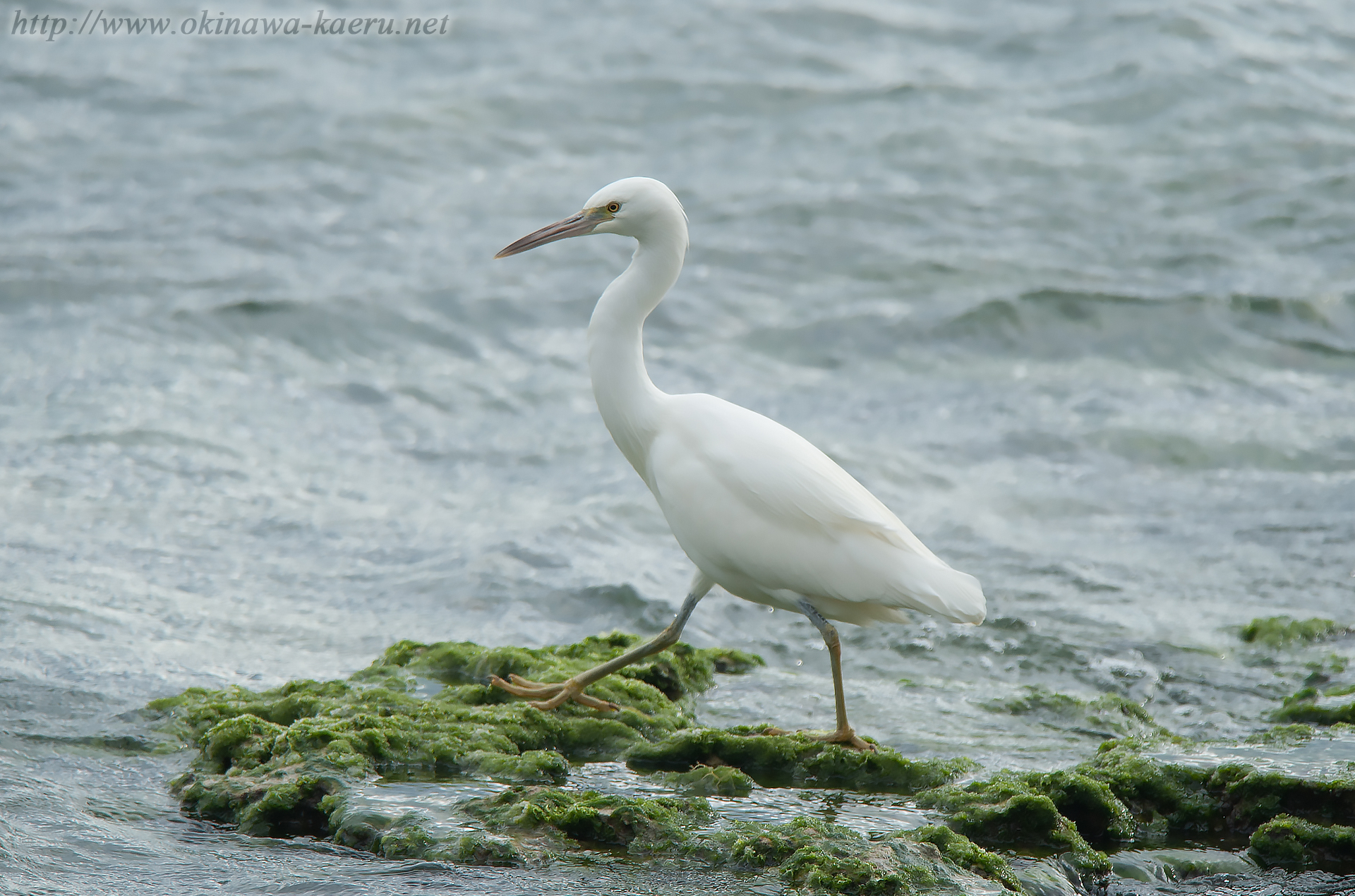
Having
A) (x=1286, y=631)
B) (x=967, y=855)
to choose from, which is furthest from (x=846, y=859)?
(x=1286, y=631)

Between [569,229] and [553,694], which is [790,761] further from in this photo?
[569,229]

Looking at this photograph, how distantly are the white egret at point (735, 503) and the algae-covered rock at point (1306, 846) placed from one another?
116 cm

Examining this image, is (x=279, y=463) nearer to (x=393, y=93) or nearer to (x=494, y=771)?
(x=494, y=771)

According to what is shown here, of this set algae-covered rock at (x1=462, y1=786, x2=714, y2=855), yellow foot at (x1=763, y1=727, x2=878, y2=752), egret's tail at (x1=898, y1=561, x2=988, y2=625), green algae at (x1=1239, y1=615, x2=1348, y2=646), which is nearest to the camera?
algae-covered rock at (x1=462, y1=786, x2=714, y2=855)

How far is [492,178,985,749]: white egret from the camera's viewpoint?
176 inches

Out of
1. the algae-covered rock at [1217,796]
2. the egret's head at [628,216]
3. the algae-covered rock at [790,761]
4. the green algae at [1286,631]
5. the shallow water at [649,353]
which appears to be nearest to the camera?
the algae-covered rock at [1217,796]

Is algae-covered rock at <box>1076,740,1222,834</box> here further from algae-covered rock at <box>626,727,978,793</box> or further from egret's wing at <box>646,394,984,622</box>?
egret's wing at <box>646,394,984,622</box>

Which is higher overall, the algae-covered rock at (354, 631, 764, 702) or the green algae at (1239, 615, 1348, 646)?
the algae-covered rock at (354, 631, 764, 702)

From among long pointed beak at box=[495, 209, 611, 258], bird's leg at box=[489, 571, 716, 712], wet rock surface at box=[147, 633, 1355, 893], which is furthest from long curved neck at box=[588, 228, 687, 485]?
wet rock surface at box=[147, 633, 1355, 893]

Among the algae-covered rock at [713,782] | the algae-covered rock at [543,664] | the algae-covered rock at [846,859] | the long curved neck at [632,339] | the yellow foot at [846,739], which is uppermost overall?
the long curved neck at [632,339]

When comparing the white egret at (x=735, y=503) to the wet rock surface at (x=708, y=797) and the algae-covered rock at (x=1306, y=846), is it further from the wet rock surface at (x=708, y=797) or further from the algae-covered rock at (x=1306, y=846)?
the algae-covered rock at (x=1306, y=846)

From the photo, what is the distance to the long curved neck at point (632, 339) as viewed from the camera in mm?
4832

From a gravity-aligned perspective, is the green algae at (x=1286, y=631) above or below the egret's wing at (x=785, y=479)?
below

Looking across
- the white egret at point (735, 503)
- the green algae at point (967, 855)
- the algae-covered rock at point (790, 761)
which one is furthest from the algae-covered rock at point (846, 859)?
the white egret at point (735, 503)
